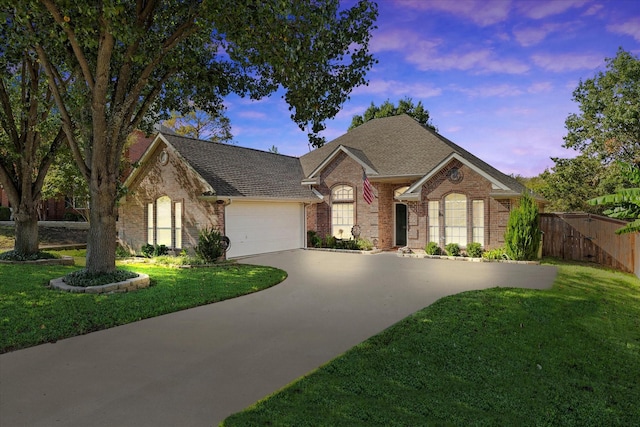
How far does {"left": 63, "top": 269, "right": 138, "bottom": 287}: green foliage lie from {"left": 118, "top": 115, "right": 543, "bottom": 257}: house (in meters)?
5.65

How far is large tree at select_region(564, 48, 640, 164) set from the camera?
2548cm

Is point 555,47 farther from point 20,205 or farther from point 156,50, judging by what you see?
point 20,205

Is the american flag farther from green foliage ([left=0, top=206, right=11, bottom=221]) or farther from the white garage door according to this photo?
green foliage ([left=0, top=206, right=11, bottom=221])

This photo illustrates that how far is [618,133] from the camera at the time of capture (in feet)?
85.4

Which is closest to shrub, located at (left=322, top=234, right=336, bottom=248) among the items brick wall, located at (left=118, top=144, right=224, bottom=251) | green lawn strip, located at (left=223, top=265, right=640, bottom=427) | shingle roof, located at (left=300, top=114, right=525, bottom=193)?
shingle roof, located at (left=300, top=114, right=525, bottom=193)

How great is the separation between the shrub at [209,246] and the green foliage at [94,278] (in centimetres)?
421

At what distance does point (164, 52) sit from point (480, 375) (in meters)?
10.7

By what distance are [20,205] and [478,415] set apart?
1756 cm

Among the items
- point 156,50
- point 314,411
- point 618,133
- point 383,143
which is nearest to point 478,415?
point 314,411

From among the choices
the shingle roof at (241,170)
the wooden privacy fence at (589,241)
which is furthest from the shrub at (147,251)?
the wooden privacy fence at (589,241)

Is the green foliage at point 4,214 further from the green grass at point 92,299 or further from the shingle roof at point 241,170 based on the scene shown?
the green grass at point 92,299

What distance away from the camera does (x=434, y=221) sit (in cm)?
1844

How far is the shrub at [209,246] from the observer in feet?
49.8

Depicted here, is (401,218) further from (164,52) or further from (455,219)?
(164,52)
